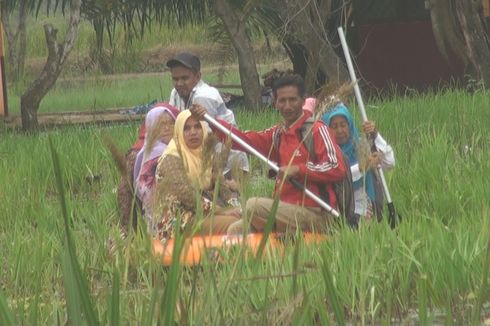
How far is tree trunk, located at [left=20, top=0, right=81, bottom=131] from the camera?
15895 mm

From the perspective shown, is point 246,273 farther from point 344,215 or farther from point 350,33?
point 350,33

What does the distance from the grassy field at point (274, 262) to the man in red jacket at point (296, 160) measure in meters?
0.39

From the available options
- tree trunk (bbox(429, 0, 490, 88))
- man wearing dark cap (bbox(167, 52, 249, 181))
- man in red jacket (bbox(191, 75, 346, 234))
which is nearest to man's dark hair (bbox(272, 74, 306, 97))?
man in red jacket (bbox(191, 75, 346, 234))

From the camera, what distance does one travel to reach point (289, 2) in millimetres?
13844

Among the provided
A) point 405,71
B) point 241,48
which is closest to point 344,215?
point 241,48

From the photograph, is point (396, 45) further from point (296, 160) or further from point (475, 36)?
point (296, 160)

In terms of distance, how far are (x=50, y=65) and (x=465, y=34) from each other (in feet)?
15.2

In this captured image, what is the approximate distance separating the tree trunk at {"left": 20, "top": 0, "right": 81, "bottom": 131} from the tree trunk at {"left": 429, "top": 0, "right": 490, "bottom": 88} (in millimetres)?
3861

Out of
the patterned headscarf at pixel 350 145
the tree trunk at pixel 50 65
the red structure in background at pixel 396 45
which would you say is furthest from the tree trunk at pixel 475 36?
the patterned headscarf at pixel 350 145

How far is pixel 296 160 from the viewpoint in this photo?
22.1ft

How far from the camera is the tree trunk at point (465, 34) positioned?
1362 cm

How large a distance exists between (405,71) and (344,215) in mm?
11787

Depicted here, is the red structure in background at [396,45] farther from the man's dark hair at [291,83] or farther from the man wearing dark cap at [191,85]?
the man's dark hair at [291,83]

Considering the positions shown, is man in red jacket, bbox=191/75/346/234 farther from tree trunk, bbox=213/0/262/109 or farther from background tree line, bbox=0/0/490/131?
tree trunk, bbox=213/0/262/109
